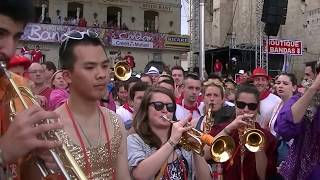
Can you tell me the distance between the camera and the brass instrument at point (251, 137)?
386 cm

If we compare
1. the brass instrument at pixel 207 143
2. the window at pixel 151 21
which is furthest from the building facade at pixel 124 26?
the brass instrument at pixel 207 143

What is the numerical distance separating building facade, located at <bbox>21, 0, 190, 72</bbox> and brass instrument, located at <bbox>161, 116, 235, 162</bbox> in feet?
87.0

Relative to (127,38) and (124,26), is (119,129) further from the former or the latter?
(124,26)

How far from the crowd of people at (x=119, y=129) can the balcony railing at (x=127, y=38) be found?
25.0 metres

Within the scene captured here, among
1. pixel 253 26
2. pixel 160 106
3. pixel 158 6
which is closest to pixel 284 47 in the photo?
pixel 160 106

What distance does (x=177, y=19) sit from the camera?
36000 millimetres

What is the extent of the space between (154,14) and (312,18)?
12.4m

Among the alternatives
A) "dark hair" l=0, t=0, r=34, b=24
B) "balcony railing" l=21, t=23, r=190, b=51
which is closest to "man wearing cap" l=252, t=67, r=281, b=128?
"dark hair" l=0, t=0, r=34, b=24

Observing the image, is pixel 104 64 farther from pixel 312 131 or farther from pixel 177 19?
pixel 177 19

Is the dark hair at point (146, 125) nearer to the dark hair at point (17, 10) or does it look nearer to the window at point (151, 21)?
the dark hair at point (17, 10)

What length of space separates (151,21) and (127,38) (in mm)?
4435

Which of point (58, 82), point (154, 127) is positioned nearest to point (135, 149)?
point (154, 127)

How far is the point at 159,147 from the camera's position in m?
3.47

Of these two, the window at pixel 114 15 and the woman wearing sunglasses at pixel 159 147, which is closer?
the woman wearing sunglasses at pixel 159 147
